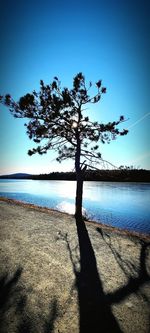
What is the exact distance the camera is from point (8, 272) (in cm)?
459

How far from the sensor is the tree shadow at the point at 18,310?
2.96 m

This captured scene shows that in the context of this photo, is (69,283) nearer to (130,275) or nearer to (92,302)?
(92,302)

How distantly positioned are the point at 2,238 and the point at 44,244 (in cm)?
187

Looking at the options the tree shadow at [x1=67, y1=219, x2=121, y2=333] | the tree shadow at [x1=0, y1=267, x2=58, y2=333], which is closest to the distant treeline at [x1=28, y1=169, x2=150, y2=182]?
the tree shadow at [x1=67, y1=219, x2=121, y2=333]

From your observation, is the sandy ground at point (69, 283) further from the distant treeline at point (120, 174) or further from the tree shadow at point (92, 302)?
the distant treeline at point (120, 174)

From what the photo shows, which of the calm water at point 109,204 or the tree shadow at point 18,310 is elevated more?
the tree shadow at point 18,310

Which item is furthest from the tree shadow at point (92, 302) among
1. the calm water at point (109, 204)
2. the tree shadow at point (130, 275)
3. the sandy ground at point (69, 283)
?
the calm water at point (109, 204)

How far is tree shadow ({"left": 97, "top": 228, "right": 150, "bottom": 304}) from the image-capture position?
3.95 m

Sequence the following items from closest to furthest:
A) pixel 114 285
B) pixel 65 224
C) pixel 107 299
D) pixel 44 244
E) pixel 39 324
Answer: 1. pixel 39 324
2. pixel 107 299
3. pixel 114 285
4. pixel 44 244
5. pixel 65 224

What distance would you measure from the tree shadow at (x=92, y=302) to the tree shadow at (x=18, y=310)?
→ 1.97 ft

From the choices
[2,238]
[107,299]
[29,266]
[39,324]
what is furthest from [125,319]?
[2,238]

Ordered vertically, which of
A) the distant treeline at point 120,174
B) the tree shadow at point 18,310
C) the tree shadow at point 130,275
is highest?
the distant treeline at point 120,174

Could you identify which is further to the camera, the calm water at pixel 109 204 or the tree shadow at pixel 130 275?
the calm water at pixel 109 204

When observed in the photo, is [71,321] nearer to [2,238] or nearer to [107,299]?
[107,299]
